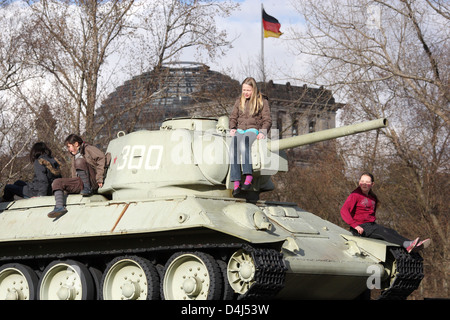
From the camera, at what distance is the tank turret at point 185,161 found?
41.1ft

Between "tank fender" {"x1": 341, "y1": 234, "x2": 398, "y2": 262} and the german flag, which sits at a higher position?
the german flag

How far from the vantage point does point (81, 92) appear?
70.3 ft

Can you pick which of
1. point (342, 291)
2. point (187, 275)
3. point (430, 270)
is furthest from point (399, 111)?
point (187, 275)

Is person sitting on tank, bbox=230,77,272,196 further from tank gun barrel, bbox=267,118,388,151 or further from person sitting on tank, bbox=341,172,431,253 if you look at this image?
person sitting on tank, bbox=341,172,431,253

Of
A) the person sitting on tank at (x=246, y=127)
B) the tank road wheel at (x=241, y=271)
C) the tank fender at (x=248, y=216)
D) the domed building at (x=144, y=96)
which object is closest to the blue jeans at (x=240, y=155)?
the person sitting on tank at (x=246, y=127)

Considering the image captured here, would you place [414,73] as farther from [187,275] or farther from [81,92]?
[187,275]

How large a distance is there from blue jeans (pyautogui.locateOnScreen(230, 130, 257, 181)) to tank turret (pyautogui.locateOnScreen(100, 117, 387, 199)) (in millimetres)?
116

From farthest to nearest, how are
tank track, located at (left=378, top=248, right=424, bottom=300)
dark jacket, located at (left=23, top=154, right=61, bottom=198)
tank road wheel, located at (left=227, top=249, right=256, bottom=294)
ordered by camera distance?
dark jacket, located at (left=23, top=154, right=61, bottom=198) → tank track, located at (left=378, top=248, right=424, bottom=300) → tank road wheel, located at (left=227, top=249, right=256, bottom=294)

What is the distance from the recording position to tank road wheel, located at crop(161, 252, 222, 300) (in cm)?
1098

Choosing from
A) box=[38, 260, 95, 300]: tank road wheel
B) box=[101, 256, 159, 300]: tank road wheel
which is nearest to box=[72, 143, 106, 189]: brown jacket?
box=[38, 260, 95, 300]: tank road wheel

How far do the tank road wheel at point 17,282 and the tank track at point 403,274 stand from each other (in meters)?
5.32

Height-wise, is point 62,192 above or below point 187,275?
above

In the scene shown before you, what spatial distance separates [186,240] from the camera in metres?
11.4
